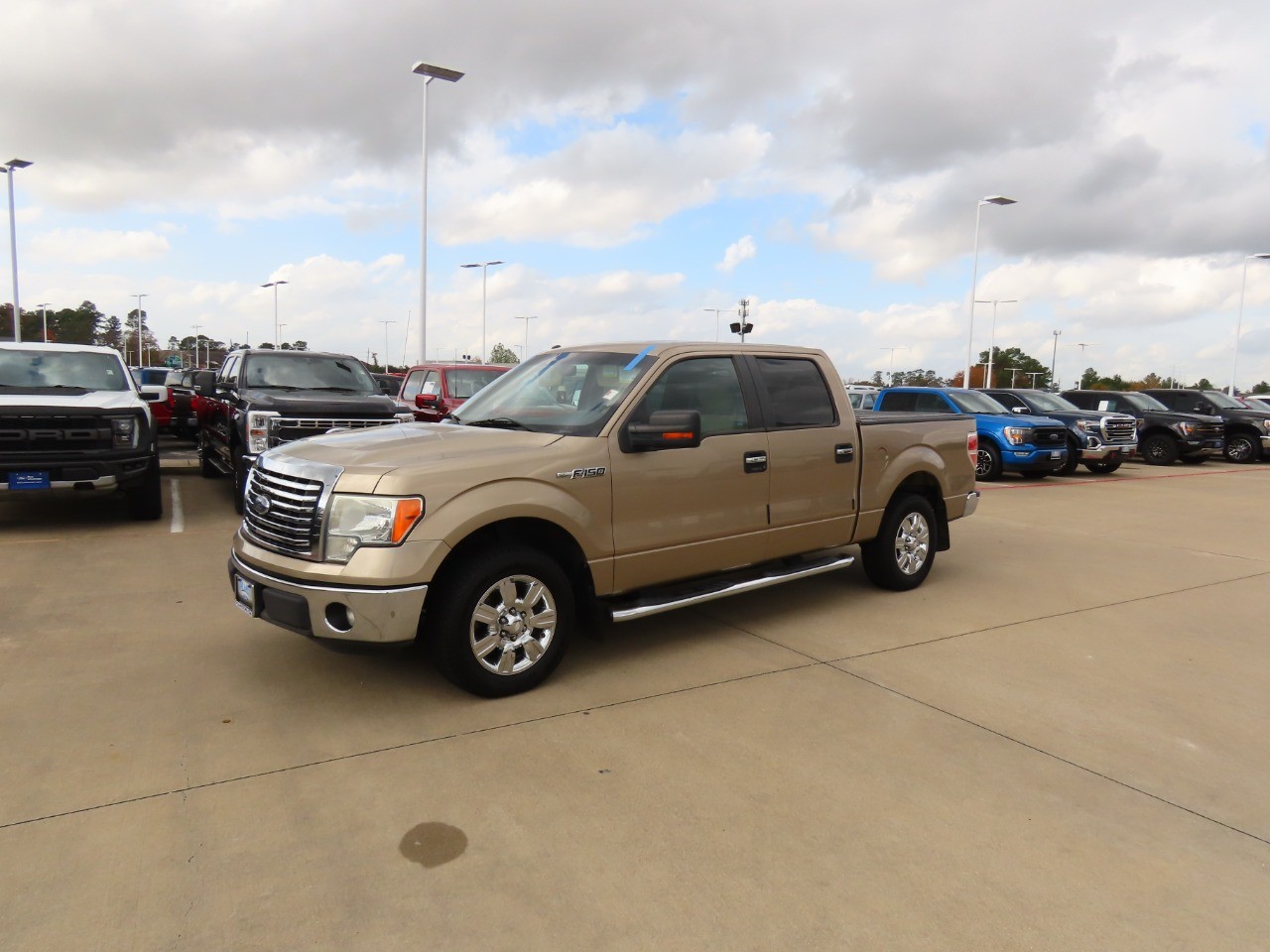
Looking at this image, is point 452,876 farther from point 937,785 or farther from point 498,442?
point 498,442

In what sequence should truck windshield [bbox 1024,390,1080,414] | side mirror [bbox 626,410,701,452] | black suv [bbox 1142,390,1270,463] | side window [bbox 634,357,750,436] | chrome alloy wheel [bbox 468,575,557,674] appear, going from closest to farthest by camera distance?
chrome alloy wheel [bbox 468,575,557,674] < side mirror [bbox 626,410,701,452] < side window [bbox 634,357,750,436] < truck windshield [bbox 1024,390,1080,414] < black suv [bbox 1142,390,1270,463]

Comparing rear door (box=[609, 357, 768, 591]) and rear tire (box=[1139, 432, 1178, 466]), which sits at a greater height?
rear door (box=[609, 357, 768, 591])

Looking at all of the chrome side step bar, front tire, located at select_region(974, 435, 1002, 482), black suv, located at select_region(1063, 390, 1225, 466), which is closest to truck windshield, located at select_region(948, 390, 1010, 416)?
front tire, located at select_region(974, 435, 1002, 482)

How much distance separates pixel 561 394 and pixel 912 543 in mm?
3249

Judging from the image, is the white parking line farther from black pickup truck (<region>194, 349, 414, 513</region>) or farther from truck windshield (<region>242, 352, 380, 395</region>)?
truck windshield (<region>242, 352, 380, 395</region>)

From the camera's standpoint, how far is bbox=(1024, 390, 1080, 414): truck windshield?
1773cm

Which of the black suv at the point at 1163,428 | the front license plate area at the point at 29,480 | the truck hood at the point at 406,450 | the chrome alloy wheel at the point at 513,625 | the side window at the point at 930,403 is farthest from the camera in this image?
the black suv at the point at 1163,428

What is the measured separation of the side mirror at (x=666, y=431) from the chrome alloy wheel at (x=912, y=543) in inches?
106

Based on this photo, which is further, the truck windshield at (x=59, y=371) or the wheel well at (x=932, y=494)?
the truck windshield at (x=59, y=371)

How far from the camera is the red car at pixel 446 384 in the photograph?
13133 mm

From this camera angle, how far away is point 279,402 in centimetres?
923

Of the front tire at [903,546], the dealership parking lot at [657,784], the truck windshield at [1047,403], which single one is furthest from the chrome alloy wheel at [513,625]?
the truck windshield at [1047,403]

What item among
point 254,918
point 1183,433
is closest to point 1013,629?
point 254,918

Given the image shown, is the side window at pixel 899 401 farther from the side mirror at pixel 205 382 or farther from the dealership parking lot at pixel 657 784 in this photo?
the side mirror at pixel 205 382
